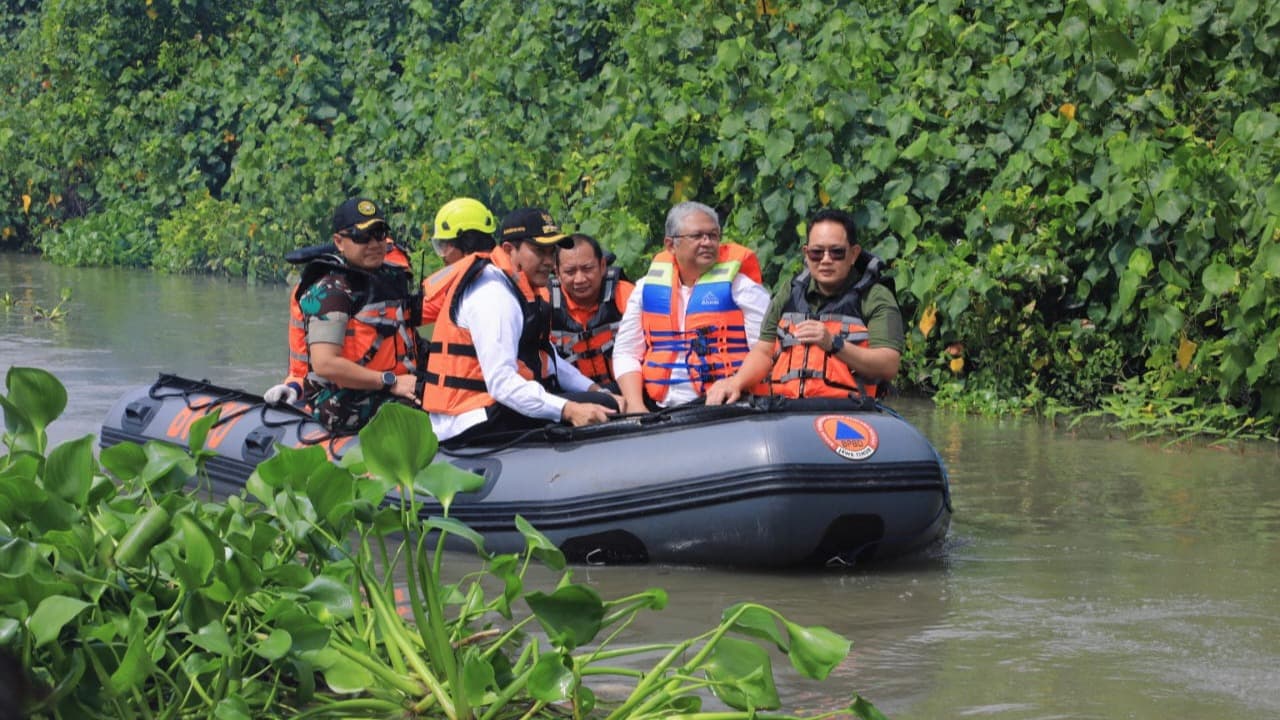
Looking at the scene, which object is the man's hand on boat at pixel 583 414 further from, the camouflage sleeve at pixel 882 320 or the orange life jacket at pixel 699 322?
the camouflage sleeve at pixel 882 320

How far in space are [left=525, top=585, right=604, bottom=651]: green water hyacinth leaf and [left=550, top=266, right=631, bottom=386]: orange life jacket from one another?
326cm

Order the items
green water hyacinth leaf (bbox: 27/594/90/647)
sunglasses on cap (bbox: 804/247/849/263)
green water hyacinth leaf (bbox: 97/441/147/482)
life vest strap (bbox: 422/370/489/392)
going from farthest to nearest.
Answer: life vest strap (bbox: 422/370/489/392) < sunglasses on cap (bbox: 804/247/849/263) < green water hyacinth leaf (bbox: 97/441/147/482) < green water hyacinth leaf (bbox: 27/594/90/647)

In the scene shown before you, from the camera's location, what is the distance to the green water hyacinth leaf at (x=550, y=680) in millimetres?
3330

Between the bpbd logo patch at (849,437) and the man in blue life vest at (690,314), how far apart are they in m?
0.83

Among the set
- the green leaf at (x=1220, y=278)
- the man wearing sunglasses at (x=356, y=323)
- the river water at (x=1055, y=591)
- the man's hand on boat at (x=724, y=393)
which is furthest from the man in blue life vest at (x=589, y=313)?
the green leaf at (x=1220, y=278)

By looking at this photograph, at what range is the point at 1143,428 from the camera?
789 cm

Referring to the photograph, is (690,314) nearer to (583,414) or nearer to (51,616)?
(583,414)

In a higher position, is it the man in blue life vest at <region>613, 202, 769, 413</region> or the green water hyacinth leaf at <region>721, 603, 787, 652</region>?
the man in blue life vest at <region>613, 202, 769, 413</region>

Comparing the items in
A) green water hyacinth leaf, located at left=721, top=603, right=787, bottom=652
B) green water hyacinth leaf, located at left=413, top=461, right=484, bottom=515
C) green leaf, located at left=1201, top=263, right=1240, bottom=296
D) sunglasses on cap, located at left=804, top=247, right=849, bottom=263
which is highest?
sunglasses on cap, located at left=804, top=247, right=849, bottom=263

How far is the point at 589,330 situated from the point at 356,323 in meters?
0.95

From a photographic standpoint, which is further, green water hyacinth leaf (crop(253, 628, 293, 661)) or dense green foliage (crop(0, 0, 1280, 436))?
dense green foliage (crop(0, 0, 1280, 436))

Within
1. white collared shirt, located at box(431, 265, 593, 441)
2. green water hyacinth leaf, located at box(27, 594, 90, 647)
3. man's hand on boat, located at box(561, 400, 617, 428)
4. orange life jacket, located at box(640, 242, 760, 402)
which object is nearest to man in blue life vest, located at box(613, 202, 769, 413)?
orange life jacket, located at box(640, 242, 760, 402)

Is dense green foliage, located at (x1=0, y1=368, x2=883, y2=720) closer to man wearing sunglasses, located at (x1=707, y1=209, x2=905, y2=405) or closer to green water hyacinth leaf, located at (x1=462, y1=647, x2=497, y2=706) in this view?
green water hyacinth leaf, located at (x1=462, y1=647, x2=497, y2=706)

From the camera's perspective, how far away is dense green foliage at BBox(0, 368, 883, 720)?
325 centimetres
